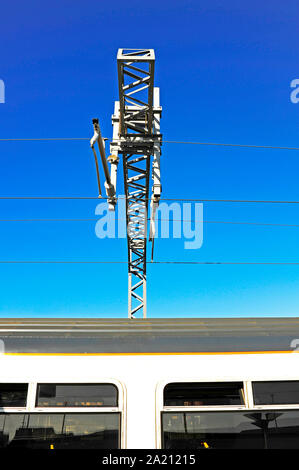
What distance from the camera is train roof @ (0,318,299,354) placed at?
3361 mm

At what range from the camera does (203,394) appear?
3.20 m

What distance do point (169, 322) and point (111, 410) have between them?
97 cm

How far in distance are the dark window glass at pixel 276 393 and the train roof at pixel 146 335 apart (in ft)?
1.03

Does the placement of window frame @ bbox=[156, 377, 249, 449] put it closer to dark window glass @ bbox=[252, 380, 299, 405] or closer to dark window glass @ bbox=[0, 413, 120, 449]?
dark window glass @ bbox=[252, 380, 299, 405]

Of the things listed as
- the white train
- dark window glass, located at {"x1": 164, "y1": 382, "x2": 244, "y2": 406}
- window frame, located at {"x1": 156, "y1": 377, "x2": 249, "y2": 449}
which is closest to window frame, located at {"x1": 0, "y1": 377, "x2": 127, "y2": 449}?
the white train

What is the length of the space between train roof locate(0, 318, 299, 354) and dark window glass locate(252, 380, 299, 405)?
31 centimetres

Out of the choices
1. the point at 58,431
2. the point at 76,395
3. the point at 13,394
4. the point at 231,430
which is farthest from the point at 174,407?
the point at 13,394

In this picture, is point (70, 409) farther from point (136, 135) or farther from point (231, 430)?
point (136, 135)

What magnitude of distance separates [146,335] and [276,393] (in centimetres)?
133
